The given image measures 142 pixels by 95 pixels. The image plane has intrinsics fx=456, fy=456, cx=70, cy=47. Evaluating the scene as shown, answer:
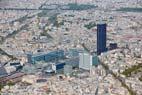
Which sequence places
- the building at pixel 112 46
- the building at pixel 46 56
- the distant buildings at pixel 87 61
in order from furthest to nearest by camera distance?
the building at pixel 112 46 → the building at pixel 46 56 → the distant buildings at pixel 87 61

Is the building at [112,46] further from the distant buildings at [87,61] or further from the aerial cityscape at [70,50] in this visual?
the distant buildings at [87,61]

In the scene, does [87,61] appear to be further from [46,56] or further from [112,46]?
[112,46]

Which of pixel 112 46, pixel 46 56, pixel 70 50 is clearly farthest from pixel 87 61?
pixel 112 46

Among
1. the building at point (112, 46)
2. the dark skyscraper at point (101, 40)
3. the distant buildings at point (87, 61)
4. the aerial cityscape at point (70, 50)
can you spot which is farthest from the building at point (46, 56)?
the building at point (112, 46)

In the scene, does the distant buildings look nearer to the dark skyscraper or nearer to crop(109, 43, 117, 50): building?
the dark skyscraper

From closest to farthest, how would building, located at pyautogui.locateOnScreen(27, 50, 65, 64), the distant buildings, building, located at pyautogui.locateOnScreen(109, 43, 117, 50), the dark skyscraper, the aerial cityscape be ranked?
the aerial cityscape → the distant buildings → building, located at pyautogui.locateOnScreen(27, 50, 65, 64) → the dark skyscraper → building, located at pyautogui.locateOnScreen(109, 43, 117, 50)

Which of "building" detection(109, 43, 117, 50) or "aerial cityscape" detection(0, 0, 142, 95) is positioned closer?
"aerial cityscape" detection(0, 0, 142, 95)

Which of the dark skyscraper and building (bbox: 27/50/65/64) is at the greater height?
the dark skyscraper

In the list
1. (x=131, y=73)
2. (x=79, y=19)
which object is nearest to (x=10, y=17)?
(x=79, y=19)

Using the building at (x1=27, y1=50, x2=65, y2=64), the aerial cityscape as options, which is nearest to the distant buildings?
the aerial cityscape

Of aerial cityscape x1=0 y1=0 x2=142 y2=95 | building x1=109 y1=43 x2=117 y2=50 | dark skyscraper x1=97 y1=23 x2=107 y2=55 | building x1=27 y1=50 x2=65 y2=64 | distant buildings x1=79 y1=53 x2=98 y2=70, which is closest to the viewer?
aerial cityscape x1=0 y1=0 x2=142 y2=95
